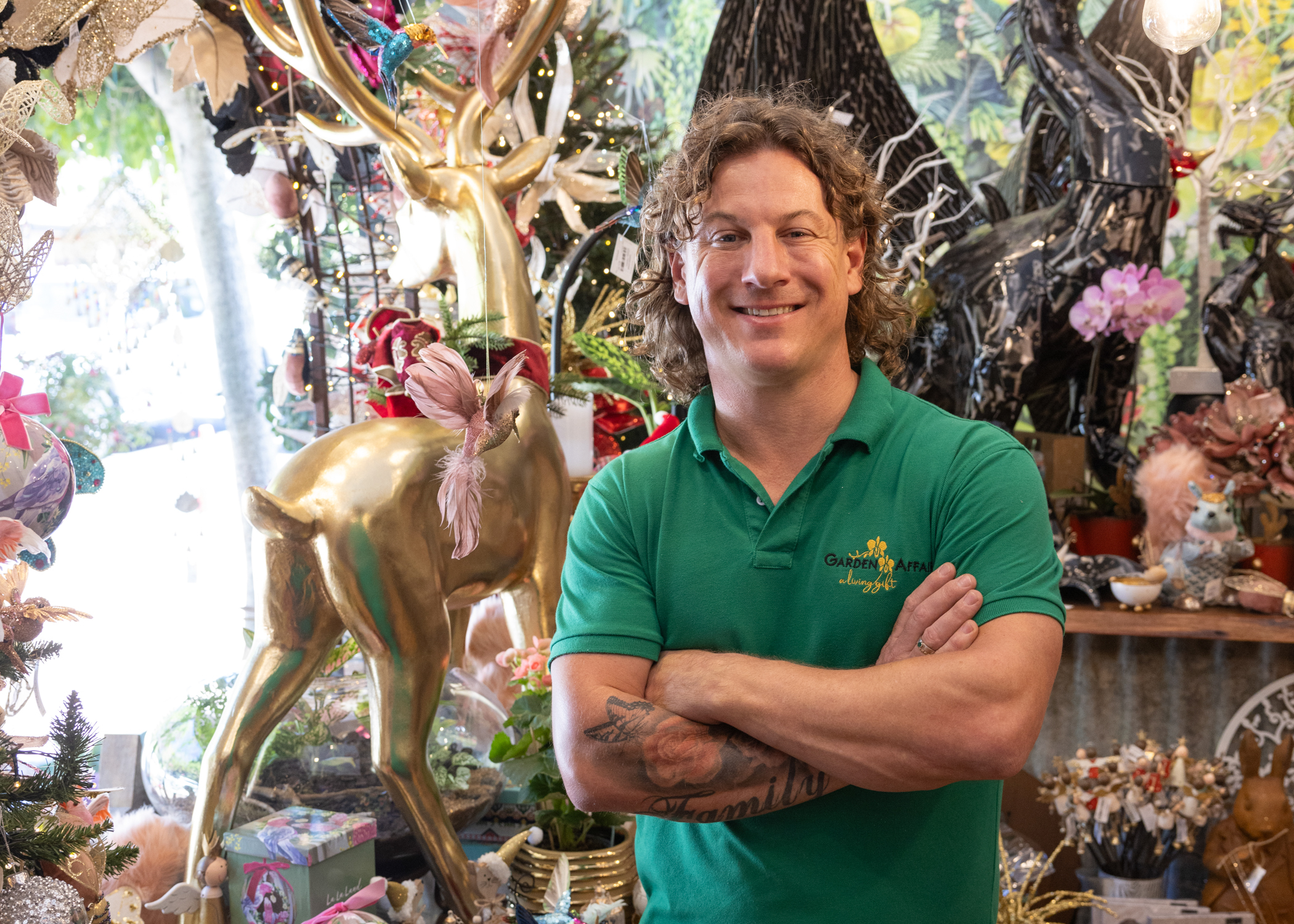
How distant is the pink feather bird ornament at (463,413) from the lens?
47.8 inches

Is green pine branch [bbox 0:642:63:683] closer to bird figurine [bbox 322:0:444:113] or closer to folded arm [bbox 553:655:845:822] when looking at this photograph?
folded arm [bbox 553:655:845:822]

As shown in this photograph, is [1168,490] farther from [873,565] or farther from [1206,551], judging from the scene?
[873,565]

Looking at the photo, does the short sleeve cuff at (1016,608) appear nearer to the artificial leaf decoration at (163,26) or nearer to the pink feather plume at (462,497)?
the pink feather plume at (462,497)

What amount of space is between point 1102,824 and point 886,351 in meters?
1.45

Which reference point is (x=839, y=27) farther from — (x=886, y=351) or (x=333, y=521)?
(x=333, y=521)

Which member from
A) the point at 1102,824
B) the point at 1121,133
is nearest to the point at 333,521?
the point at 1102,824

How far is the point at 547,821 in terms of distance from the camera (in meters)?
1.69

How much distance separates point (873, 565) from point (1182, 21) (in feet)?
5.88

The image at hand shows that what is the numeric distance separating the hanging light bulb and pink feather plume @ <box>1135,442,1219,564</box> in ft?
2.94

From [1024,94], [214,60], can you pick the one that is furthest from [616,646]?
[1024,94]

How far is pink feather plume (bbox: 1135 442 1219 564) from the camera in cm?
233

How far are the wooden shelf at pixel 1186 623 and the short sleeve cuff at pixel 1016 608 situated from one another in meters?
1.32

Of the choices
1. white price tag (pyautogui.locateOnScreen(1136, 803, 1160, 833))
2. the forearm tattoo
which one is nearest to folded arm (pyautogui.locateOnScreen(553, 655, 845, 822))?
the forearm tattoo

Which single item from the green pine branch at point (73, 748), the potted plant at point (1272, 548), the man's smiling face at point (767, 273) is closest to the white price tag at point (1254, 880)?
the potted plant at point (1272, 548)
